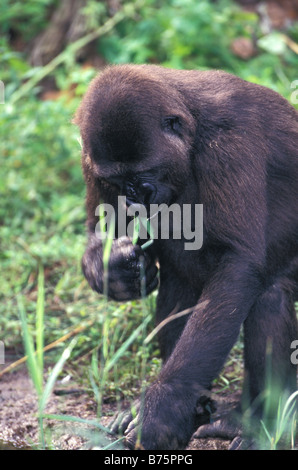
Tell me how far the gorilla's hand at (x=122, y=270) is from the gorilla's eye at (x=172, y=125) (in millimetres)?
751

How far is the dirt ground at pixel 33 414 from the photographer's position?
4.43m

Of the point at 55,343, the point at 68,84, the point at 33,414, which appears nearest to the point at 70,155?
the point at 68,84

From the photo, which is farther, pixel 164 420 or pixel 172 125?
pixel 172 125

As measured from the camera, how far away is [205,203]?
4.32 m

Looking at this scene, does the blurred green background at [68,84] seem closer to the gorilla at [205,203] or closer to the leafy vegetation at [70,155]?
the leafy vegetation at [70,155]

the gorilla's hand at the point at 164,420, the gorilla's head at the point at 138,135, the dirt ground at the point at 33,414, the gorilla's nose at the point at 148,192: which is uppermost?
the gorilla's head at the point at 138,135

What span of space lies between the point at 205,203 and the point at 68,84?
4963 mm

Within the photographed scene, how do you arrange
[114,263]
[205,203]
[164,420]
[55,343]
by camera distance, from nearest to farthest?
[164,420] → [205,203] → [114,263] → [55,343]

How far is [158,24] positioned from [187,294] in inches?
224

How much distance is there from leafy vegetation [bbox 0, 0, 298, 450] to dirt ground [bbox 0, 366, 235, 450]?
8.0 inches

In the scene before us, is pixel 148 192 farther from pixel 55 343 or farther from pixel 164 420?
pixel 55 343

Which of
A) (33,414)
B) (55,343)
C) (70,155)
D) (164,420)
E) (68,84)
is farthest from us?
(68,84)

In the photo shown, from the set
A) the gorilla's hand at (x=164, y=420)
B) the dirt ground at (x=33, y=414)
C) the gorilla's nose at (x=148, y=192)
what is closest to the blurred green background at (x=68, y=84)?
the dirt ground at (x=33, y=414)
